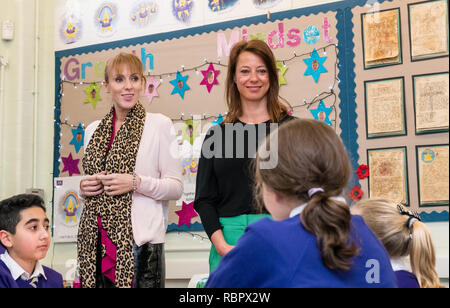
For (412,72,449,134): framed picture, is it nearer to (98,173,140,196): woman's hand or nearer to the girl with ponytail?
(98,173,140,196): woman's hand

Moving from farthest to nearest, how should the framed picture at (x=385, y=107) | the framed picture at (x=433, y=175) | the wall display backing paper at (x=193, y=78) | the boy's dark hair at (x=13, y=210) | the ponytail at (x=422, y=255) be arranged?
1. the wall display backing paper at (x=193, y=78)
2. the framed picture at (x=385, y=107)
3. the framed picture at (x=433, y=175)
4. the boy's dark hair at (x=13, y=210)
5. the ponytail at (x=422, y=255)

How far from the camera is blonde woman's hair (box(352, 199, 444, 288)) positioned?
146 centimetres

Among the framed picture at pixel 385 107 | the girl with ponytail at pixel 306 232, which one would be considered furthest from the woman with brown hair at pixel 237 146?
the framed picture at pixel 385 107

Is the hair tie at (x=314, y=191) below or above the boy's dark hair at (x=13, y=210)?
above

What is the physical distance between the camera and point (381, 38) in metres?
2.47

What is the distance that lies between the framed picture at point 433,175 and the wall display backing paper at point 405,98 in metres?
0.02

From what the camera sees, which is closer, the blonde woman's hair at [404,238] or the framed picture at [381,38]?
the blonde woman's hair at [404,238]

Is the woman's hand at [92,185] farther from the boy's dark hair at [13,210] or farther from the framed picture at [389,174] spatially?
the framed picture at [389,174]

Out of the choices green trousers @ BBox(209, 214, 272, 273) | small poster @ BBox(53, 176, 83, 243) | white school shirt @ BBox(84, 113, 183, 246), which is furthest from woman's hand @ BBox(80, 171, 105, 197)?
small poster @ BBox(53, 176, 83, 243)

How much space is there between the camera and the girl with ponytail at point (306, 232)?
848mm

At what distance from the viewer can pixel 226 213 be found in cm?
161

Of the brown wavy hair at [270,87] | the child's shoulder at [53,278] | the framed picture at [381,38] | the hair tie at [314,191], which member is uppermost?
the framed picture at [381,38]

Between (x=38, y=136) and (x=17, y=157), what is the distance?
0.18 metres
